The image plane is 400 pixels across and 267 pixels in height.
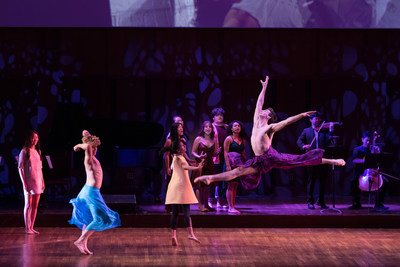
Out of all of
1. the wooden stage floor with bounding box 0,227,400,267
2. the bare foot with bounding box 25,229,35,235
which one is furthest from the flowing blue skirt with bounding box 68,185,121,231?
the bare foot with bounding box 25,229,35,235

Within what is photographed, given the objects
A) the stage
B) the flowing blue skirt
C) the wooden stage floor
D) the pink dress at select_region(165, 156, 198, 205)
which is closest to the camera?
the wooden stage floor

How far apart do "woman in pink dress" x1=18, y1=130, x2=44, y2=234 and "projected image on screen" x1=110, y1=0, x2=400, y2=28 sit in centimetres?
319

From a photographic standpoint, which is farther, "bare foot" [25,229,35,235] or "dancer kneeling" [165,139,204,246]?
"bare foot" [25,229,35,235]

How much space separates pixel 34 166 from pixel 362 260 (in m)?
4.09

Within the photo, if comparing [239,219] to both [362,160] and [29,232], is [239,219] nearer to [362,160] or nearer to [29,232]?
[362,160]

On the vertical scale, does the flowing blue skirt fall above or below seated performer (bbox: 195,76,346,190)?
below

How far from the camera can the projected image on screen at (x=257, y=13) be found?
1044 centimetres

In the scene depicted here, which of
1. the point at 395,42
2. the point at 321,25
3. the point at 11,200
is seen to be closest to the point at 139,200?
the point at 11,200

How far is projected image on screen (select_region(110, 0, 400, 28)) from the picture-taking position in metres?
10.4

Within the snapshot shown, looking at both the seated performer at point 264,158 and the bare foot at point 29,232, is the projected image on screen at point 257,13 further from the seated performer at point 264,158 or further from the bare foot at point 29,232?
the bare foot at point 29,232

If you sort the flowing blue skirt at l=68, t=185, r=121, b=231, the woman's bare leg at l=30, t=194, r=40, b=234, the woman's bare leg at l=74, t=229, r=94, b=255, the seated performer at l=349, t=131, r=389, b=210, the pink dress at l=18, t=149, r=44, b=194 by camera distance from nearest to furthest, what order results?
the flowing blue skirt at l=68, t=185, r=121, b=231 → the woman's bare leg at l=74, t=229, r=94, b=255 → the pink dress at l=18, t=149, r=44, b=194 → the woman's bare leg at l=30, t=194, r=40, b=234 → the seated performer at l=349, t=131, r=389, b=210

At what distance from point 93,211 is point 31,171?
1.58 meters

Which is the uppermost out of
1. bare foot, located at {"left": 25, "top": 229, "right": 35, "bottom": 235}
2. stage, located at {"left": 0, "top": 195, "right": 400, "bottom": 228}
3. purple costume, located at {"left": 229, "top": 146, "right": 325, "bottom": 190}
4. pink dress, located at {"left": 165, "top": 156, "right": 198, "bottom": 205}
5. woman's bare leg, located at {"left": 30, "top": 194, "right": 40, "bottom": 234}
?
purple costume, located at {"left": 229, "top": 146, "right": 325, "bottom": 190}

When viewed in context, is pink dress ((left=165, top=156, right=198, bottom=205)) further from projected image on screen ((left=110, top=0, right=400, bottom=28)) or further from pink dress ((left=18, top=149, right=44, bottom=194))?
projected image on screen ((left=110, top=0, right=400, bottom=28))
